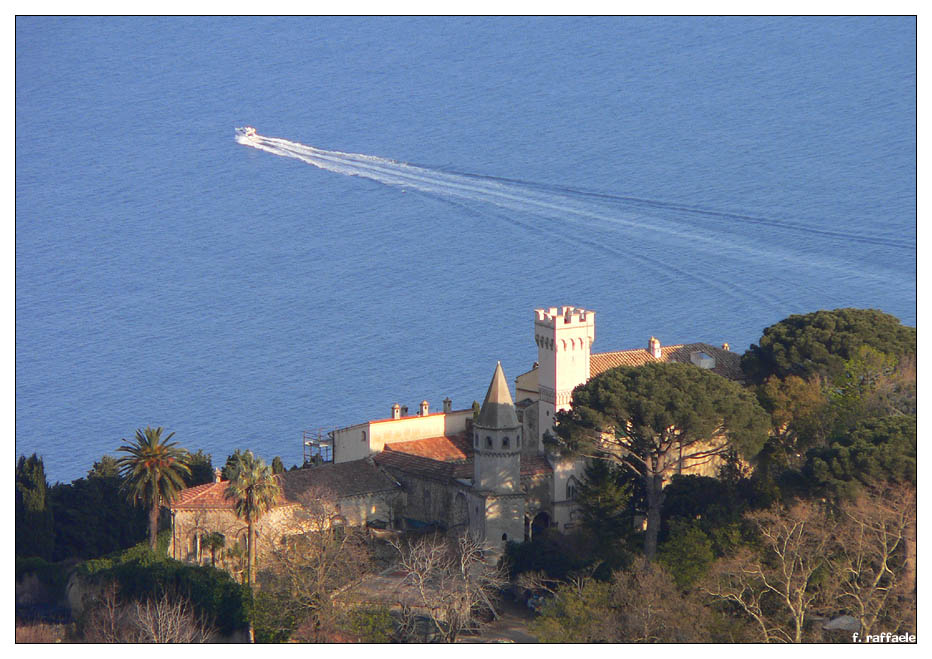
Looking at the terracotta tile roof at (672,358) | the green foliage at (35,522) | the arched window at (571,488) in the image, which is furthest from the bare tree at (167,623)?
the terracotta tile roof at (672,358)

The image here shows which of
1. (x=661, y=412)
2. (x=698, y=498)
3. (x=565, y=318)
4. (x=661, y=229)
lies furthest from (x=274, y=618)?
(x=661, y=229)

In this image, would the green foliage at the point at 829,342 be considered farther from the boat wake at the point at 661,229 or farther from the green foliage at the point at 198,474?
the boat wake at the point at 661,229

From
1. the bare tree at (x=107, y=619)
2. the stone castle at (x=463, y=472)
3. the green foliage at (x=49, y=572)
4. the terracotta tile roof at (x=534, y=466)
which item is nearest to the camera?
the bare tree at (x=107, y=619)

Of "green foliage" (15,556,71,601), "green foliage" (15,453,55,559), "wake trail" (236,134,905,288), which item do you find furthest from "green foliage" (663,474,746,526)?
"wake trail" (236,134,905,288)

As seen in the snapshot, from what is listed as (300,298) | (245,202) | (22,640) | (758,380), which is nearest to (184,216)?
(245,202)

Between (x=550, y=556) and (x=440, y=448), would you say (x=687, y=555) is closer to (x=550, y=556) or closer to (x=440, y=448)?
(x=550, y=556)

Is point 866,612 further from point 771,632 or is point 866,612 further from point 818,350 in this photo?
point 818,350
